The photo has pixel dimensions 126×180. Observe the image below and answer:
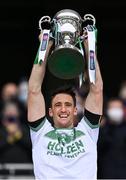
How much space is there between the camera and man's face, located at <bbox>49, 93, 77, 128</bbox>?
5.94m

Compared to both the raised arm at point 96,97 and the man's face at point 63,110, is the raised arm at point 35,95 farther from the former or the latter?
the raised arm at point 96,97

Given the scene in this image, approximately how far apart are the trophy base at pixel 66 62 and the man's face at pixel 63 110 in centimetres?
16

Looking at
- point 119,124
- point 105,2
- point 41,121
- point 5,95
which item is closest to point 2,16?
point 105,2

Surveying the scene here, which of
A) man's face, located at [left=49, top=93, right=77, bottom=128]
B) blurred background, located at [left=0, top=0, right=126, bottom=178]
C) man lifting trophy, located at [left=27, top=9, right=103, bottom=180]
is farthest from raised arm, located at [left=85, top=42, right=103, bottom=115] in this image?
blurred background, located at [left=0, top=0, right=126, bottom=178]

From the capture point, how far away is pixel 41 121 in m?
6.03

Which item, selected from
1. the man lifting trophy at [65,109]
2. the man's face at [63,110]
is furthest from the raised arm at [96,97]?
the man's face at [63,110]

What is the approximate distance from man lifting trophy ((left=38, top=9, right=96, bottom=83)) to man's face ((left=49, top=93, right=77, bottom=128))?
15 cm

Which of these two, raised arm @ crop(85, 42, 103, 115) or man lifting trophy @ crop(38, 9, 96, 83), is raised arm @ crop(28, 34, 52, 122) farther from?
raised arm @ crop(85, 42, 103, 115)

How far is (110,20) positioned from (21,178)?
16.5ft

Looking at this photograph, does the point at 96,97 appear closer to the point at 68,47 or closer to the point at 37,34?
the point at 68,47

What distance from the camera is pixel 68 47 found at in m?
5.88

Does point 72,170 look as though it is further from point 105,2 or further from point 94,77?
point 105,2

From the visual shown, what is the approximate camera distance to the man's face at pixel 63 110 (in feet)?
19.5

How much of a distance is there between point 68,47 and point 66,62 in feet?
0.39
